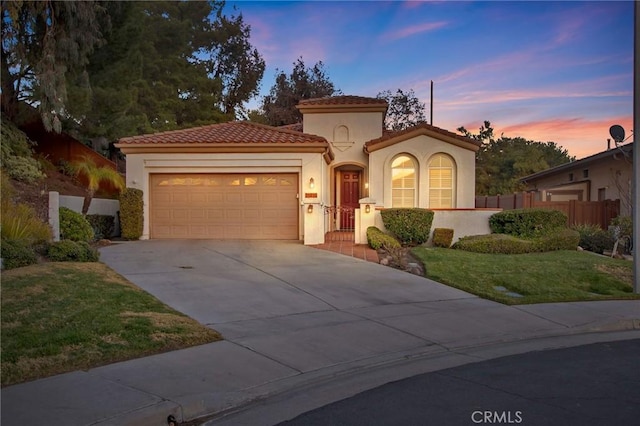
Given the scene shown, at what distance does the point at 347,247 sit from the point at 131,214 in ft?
23.6

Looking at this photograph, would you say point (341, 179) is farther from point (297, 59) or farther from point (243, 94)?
point (243, 94)

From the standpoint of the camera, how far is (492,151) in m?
51.8

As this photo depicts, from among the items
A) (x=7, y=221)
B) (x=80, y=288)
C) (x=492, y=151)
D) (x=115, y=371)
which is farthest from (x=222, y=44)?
(x=115, y=371)

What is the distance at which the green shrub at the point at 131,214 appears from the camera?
57.6 ft

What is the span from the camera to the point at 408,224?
1731cm

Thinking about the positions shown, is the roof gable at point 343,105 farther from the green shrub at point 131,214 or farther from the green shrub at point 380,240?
the green shrub at point 131,214

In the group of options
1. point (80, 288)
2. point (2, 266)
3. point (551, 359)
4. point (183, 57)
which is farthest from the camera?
point (183, 57)

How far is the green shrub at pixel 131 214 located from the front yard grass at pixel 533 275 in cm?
908

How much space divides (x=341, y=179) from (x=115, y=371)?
17.5 meters

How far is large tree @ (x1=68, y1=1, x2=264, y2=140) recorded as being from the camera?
20609 mm

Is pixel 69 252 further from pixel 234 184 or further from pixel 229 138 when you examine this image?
pixel 229 138

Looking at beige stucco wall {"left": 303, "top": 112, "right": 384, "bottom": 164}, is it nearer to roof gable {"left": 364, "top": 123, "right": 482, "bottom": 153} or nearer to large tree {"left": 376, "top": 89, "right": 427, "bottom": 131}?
roof gable {"left": 364, "top": 123, "right": 482, "bottom": 153}

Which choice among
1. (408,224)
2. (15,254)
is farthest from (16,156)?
(408,224)

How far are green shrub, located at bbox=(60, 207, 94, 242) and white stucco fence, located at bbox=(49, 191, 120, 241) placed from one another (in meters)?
0.42
